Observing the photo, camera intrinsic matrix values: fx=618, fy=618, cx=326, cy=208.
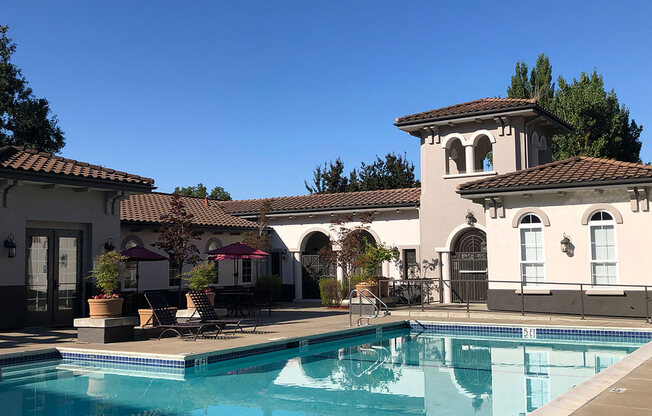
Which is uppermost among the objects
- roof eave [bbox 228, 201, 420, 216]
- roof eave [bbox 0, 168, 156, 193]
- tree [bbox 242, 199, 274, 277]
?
roof eave [bbox 228, 201, 420, 216]

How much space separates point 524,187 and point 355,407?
10.8 metres

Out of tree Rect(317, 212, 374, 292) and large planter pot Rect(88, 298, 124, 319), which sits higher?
tree Rect(317, 212, 374, 292)

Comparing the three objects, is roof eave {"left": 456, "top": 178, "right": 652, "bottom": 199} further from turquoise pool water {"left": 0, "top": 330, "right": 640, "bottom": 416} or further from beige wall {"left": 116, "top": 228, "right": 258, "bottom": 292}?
beige wall {"left": 116, "top": 228, "right": 258, "bottom": 292}

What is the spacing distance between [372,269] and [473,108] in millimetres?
6821

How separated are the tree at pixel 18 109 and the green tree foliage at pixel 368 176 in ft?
74.3

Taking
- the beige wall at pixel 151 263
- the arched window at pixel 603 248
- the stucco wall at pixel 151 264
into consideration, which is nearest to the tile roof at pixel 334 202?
the beige wall at pixel 151 263

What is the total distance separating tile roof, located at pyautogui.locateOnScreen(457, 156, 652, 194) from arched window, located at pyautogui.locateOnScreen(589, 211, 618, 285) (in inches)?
43.0

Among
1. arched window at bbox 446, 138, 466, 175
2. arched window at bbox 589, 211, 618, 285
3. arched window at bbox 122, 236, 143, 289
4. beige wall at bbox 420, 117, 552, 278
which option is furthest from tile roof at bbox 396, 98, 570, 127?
arched window at bbox 122, 236, 143, 289

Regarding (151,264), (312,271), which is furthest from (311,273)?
(151,264)

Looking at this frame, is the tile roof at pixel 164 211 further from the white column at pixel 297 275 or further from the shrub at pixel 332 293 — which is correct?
the shrub at pixel 332 293

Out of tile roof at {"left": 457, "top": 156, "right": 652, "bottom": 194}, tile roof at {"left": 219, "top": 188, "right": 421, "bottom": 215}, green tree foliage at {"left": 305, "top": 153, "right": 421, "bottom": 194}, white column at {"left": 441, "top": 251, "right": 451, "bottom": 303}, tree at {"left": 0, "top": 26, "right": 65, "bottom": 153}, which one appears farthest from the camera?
green tree foliage at {"left": 305, "top": 153, "right": 421, "bottom": 194}

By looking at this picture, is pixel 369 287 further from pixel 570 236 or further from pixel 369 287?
pixel 570 236

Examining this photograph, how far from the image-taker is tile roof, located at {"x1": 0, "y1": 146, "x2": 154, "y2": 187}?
14516mm

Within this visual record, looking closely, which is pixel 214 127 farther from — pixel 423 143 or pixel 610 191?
pixel 610 191
